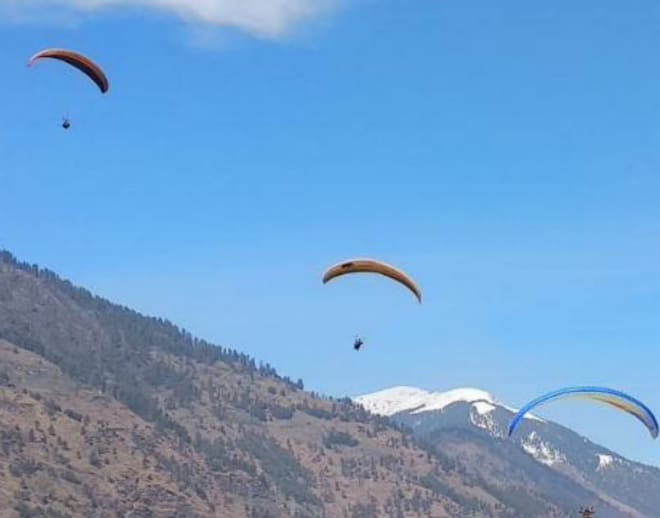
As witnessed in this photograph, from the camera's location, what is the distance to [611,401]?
48375 millimetres

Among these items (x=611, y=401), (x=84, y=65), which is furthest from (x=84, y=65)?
(x=611, y=401)

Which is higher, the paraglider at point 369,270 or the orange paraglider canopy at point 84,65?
the orange paraglider canopy at point 84,65

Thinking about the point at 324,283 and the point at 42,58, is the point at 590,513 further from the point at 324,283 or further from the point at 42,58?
the point at 42,58

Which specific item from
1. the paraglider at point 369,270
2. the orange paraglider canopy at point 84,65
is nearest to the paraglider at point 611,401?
the paraglider at point 369,270

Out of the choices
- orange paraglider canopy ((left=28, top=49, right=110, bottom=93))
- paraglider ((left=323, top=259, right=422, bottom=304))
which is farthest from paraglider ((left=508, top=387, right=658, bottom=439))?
orange paraglider canopy ((left=28, top=49, right=110, bottom=93))

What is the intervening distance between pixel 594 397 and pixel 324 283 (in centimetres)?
1139

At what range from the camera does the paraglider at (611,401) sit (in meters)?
46.0

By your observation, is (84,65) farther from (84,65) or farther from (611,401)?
(611,401)

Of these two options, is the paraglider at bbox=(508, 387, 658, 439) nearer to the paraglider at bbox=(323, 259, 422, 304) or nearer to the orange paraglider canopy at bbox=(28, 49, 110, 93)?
the paraglider at bbox=(323, 259, 422, 304)

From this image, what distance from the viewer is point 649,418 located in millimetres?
47375

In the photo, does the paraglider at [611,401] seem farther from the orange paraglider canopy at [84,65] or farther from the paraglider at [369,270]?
the orange paraglider canopy at [84,65]

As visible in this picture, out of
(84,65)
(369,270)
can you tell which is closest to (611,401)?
(369,270)

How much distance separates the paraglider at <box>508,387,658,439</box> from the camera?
45969 millimetres

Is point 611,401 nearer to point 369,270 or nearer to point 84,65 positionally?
point 369,270
